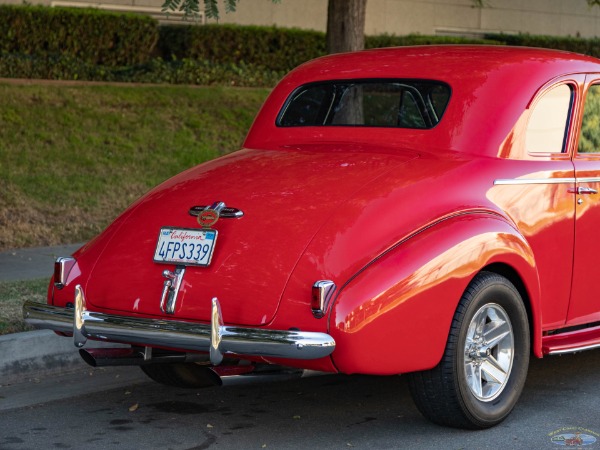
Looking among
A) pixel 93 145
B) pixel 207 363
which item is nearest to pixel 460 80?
pixel 207 363

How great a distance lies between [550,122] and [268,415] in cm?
217

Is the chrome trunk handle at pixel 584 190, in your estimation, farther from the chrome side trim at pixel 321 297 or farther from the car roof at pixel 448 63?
the chrome side trim at pixel 321 297

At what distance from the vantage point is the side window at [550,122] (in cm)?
603

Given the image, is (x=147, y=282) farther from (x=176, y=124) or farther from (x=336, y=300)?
(x=176, y=124)

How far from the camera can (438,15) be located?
850 inches

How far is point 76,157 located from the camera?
12688 mm

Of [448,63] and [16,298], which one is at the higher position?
[448,63]

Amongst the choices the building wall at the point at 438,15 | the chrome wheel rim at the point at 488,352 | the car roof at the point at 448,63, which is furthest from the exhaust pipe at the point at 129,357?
the building wall at the point at 438,15

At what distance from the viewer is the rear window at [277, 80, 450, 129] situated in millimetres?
6129

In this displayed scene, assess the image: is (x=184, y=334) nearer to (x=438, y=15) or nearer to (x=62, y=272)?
(x=62, y=272)

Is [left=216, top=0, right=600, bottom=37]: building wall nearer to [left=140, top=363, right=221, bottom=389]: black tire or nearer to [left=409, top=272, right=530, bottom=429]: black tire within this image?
[left=140, top=363, right=221, bottom=389]: black tire

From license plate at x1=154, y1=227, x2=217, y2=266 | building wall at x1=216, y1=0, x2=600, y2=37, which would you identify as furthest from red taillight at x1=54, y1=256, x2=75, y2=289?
building wall at x1=216, y1=0, x2=600, y2=37

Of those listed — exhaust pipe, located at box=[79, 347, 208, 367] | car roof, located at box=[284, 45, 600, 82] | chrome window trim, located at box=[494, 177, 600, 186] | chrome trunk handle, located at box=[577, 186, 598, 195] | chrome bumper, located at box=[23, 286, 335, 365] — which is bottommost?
exhaust pipe, located at box=[79, 347, 208, 367]

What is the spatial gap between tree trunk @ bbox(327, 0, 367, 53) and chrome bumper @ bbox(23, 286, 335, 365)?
254 inches
